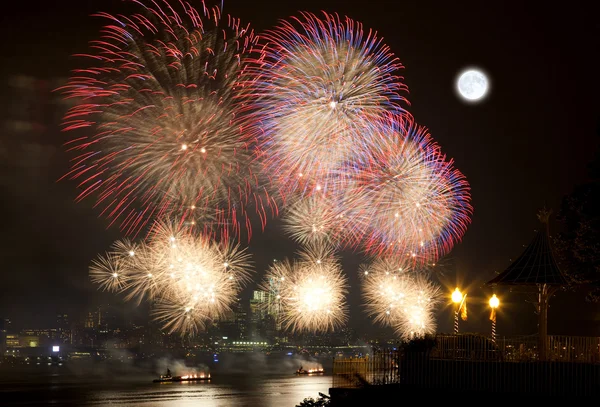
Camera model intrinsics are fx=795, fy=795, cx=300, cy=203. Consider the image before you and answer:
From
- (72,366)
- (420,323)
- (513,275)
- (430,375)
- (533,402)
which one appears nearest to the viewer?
(533,402)

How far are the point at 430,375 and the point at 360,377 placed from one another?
2.43 metres

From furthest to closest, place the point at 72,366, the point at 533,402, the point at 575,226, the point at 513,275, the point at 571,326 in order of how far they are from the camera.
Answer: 1. the point at 72,366
2. the point at 571,326
3. the point at 575,226
4. the point at 513,275
5. the point at 533,402

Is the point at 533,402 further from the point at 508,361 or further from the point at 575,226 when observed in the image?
the point at 575,226

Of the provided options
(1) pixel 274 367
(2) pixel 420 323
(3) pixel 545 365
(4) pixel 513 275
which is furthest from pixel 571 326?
(1) pixel 274 367

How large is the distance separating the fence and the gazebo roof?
6.88ft

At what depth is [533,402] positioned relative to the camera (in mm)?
24000

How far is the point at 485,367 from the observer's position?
82.8ft

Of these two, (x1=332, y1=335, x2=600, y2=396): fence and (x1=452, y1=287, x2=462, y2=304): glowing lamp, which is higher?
(x1=452, y1=287, x2=462, y2=304): glowing lamp

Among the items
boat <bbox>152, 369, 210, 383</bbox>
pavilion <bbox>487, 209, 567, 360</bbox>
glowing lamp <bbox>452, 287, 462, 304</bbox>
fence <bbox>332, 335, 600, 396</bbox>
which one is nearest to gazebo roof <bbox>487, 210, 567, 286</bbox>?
pavilion <bbox>487, 209, 567, 360</bbox>

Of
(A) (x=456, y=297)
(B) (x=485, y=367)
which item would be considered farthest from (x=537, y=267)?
(A) (x=456, y=297)

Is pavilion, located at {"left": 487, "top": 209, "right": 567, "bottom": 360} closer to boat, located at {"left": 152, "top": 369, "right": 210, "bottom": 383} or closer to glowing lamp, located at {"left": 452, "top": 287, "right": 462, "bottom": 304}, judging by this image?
glowing lamp, located at {"left": 452, "top": 287, "right": 462, "bottom": 304}

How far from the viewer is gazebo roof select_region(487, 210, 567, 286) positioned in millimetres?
27859

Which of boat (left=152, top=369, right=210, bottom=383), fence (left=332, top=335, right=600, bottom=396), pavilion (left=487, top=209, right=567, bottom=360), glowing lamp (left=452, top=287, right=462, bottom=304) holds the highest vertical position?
pavilion (left=487, top=209, right=567, bottom=360)

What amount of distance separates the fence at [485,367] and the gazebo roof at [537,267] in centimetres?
210
